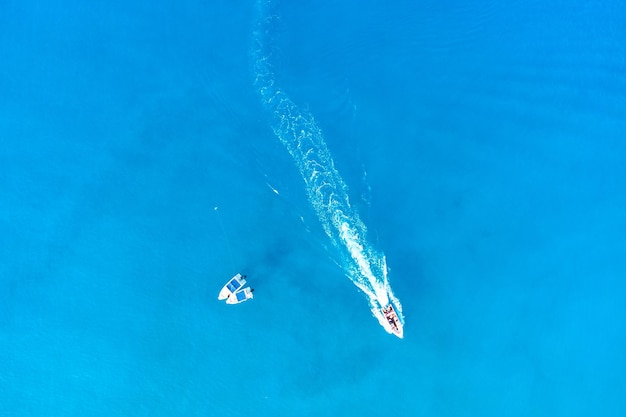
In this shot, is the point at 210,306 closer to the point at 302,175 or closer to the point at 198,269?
the point at 198,269

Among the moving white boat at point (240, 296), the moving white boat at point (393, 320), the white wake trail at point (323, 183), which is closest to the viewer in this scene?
the moving white boat at point (393, 320)

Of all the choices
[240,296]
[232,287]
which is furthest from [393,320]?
[232,287]

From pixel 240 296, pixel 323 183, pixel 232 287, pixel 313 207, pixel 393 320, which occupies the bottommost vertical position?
pixel 393 320

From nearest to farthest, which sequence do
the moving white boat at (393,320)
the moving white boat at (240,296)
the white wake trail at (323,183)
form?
the moving white boat at (393,320)
the moving white boat at (240,296)
the white wake trail at (323,183)

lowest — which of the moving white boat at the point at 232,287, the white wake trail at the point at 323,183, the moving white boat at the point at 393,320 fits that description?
the moving white boat at the point at 393,320

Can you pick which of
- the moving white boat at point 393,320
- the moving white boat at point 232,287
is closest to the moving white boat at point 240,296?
the moving white boat at point 232,287

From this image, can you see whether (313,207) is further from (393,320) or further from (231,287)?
(393,320)

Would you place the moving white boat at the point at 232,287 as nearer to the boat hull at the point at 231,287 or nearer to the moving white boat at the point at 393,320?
the boat hull at the point at 231,287
